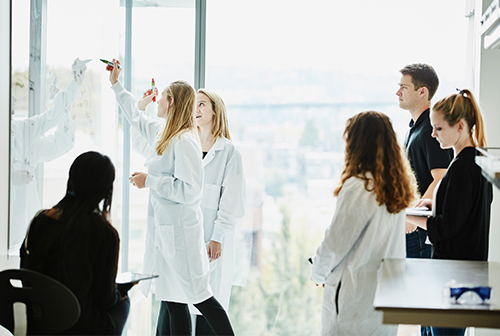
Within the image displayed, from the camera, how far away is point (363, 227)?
5.49 ft

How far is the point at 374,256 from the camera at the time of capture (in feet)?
5.64

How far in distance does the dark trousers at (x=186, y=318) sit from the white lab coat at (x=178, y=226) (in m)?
0.05

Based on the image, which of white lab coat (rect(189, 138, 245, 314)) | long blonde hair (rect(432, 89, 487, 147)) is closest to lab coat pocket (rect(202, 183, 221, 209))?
white lab coat (rect(189, 138, 245, 314))

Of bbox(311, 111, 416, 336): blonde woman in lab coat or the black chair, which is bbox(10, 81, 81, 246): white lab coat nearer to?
the black chair

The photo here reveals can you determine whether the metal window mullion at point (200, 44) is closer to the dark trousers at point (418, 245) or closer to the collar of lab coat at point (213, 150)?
the collar of lab coat at point (213, 150)

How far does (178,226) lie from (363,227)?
92 centimetres

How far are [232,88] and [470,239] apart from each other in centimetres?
170

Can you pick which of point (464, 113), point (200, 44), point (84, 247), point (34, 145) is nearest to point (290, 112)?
point (200, 44)

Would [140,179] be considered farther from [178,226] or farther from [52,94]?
[52,94]

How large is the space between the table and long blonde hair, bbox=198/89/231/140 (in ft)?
4.14

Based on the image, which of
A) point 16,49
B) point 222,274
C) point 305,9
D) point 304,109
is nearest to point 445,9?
point 305,9

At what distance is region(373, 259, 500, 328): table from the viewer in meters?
1.19

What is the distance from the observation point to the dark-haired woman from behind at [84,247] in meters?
1.48

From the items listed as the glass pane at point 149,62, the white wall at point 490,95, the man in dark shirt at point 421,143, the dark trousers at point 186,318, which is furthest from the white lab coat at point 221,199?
the white wall at point 490,95
